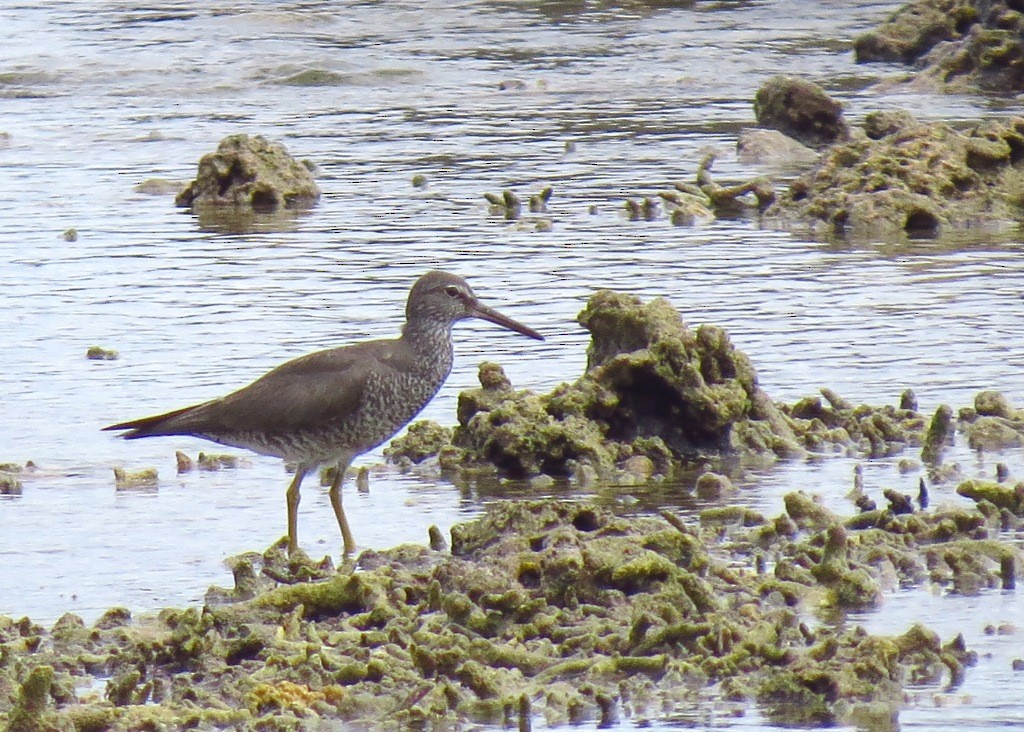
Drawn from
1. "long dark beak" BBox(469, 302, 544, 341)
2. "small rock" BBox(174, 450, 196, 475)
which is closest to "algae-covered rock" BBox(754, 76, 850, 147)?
"long dark beak" BBox(469, 302, 544, 341)

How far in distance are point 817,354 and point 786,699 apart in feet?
17.0

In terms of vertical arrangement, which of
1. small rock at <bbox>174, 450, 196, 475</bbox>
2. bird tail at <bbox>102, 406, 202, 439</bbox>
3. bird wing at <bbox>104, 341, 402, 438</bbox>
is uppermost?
bird wing at <bbox>104, 341, 402, 438</bbox>

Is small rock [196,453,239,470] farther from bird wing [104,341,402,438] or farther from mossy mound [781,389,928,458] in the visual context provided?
mossy mound [781,389,928,458]

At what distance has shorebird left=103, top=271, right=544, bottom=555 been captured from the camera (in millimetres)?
8586

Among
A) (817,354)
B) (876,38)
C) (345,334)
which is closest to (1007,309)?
(817,354)

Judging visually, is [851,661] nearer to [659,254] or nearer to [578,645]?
[578,645]

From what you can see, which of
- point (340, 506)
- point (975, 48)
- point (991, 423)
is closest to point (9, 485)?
point (340, 506)

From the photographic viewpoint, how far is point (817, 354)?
36.1 ft

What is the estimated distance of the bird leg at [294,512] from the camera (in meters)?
8.02

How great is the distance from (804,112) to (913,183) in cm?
339

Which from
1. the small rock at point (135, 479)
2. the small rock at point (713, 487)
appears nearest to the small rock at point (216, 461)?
the small rock at point (135, 479)

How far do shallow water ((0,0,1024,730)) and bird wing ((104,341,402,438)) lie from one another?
1.25 feet

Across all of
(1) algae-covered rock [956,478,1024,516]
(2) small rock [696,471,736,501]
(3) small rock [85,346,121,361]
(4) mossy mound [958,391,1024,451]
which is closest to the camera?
(1) algae-covered rock [956,478,1024,516]

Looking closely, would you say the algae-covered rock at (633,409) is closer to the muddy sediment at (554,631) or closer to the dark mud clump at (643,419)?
the dark mud clump at (643,419)
